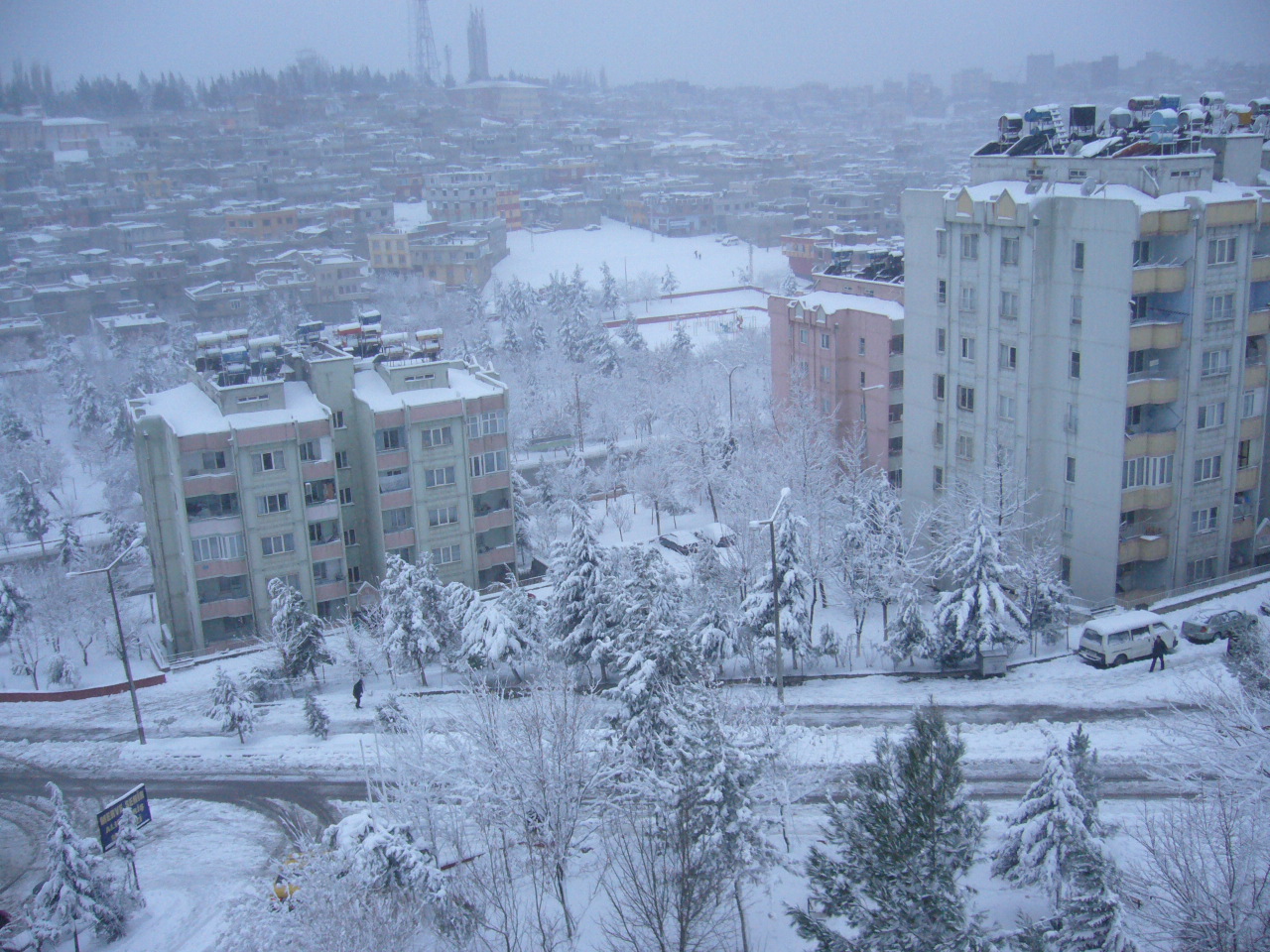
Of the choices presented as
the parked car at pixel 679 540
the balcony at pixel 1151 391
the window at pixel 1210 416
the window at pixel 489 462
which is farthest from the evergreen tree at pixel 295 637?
the window at pixel 1210 416

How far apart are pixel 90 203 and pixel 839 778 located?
15157 centimetres

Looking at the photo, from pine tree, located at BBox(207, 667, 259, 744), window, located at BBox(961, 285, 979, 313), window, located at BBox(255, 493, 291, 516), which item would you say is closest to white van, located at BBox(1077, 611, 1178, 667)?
window, located at BBox(961, 285, 979, 313)

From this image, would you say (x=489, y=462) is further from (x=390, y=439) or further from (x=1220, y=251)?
(x=1220, y=251)

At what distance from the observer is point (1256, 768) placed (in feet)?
53.0

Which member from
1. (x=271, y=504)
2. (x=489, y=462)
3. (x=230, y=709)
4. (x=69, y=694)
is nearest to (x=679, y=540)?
(x=489, y=462)

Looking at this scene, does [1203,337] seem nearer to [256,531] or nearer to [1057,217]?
[1057,217]

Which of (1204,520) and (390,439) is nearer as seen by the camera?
(1204,520)

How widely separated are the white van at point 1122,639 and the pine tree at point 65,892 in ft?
70.9

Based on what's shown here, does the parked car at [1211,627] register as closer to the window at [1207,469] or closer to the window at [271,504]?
the window at [1207,469]

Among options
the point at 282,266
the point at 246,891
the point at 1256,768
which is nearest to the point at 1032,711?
the point at 1256,768

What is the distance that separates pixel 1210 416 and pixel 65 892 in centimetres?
2948

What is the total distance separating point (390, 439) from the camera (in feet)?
120

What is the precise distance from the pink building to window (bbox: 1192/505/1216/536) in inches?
464

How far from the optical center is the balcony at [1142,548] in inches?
1209
